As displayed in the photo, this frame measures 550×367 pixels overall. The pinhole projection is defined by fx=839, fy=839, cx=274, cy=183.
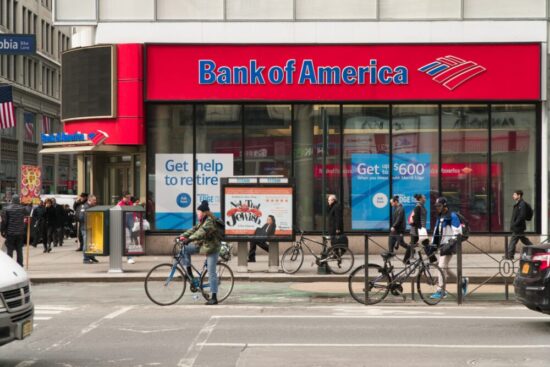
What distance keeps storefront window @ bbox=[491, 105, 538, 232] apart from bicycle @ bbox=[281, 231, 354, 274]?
6.68 m

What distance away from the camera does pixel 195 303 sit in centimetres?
1484

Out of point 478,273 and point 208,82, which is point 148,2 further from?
point 478,273

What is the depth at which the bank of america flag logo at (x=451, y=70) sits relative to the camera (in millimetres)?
24328

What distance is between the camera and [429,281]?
580 inches

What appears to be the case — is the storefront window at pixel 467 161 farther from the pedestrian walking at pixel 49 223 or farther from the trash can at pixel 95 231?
the pedestrian walking at pixel 49 223

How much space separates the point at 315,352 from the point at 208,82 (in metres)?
15.4

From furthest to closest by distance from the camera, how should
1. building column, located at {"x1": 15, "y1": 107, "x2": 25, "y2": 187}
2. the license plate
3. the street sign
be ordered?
building column, located at {"x1": 15, "y1": 107, "x2": 25, "y2": 187} < the street sign < the license plate

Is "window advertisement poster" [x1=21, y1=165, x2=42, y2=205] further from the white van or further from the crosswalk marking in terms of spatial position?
the white van

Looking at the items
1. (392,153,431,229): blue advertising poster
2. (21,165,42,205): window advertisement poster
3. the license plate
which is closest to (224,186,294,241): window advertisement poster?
(21,165,42,205): window advertisement poster

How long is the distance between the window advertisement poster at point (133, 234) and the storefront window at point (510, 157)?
10.5 metres

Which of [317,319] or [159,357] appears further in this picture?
[317,319]

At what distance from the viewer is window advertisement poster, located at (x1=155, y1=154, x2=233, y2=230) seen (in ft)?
80.6

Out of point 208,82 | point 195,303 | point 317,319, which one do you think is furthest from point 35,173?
point 317,319

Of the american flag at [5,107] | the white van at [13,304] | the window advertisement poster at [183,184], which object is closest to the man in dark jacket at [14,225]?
the american flag at [5,107]
